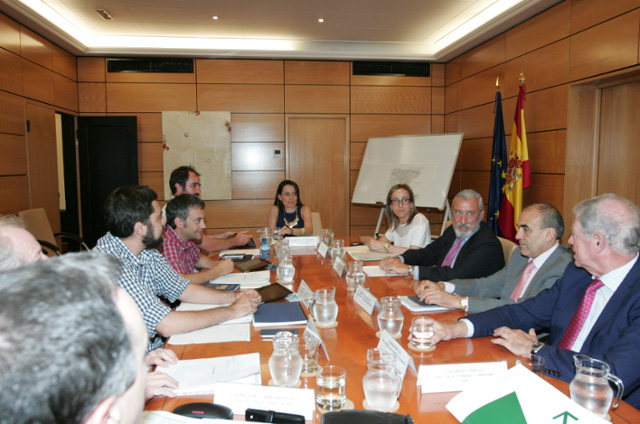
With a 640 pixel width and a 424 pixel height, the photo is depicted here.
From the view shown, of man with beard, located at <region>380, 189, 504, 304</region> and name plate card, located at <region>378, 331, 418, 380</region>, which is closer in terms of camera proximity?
name plate card, located at <region>378, 331, 418, 380</region>

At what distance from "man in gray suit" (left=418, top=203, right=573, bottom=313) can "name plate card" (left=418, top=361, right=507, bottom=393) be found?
2.43ft

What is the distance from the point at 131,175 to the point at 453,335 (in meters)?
6.03

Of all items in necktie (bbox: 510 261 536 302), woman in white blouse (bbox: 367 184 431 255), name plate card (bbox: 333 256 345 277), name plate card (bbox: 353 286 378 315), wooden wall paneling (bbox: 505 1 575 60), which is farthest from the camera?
wooden wall paneling (bbox: 505 1 575 60)

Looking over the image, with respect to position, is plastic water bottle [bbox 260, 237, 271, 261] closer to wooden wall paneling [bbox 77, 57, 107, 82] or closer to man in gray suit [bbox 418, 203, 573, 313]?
man in gray suit [bbox 418, 203, 573, 313]

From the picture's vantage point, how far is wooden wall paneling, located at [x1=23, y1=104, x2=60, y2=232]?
5355mm

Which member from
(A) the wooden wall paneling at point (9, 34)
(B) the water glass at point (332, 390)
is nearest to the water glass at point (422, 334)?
(B) the water glass at point (332, 390)

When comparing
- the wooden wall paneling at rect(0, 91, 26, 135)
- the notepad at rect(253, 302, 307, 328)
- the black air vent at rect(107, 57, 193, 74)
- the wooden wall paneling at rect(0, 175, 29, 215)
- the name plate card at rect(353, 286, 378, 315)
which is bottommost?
the notepad at rect(253, 302, 307, 328)

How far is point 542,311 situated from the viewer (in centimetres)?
199

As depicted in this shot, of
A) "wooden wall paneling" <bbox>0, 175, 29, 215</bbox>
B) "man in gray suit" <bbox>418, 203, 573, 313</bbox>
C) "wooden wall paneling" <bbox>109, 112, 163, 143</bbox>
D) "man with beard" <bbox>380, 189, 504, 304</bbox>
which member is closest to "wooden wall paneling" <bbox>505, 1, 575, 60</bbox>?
"man with beard" <bbox>380, 189, 504, 304</bbox>

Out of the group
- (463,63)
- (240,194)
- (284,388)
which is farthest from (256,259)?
(463,63)

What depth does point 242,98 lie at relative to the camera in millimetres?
6801

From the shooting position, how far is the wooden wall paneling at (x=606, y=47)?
145 inches

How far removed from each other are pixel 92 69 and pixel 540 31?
621cm

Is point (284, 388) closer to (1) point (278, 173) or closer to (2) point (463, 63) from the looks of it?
(1) point (278, 173)
